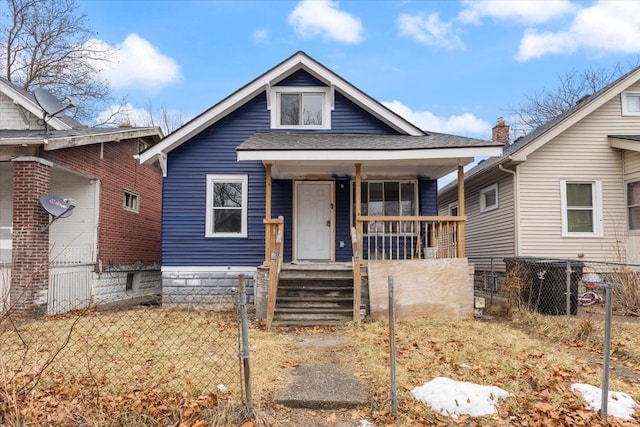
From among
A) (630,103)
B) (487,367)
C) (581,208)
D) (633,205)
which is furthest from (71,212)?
(630,103)

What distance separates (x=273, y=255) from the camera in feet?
26.3

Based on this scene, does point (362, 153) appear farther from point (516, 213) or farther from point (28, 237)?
point (28, 237)

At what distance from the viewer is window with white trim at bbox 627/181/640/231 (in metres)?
10.7

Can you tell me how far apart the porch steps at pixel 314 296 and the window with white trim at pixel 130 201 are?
7.02 m

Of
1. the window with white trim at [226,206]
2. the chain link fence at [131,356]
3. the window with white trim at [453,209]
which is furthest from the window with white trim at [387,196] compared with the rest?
the window with white trim at [453,209]

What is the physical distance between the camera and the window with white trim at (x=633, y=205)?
10.7 meters

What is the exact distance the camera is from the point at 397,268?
8.28m

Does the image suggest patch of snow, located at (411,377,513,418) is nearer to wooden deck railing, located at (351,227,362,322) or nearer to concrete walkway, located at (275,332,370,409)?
concrete walkway, located at (275,332,370,409)

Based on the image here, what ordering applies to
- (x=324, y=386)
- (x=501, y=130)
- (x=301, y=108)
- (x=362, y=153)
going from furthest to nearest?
(x=501, y=130), (x=301, y=108), (x=362, y=153), (x=324, y=386)

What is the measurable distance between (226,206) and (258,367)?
20.8 ft

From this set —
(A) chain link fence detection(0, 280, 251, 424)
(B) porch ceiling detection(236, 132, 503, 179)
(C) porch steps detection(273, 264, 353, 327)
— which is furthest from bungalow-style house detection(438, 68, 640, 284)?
(A) chain link fence detection(0, 280, 251, 424)

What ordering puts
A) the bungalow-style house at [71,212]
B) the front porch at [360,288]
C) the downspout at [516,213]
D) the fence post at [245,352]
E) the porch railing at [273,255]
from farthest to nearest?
the downspout at [516,213], the bungalow-style house at [71,212], the front porch at [360,288], the porch railing at [273,255], the fence post at [245,352]

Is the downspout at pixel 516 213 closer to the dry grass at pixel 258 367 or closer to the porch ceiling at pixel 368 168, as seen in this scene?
the porch ceiling at pixel 368 168

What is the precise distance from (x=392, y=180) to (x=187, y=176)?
5.17 m
